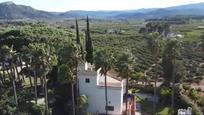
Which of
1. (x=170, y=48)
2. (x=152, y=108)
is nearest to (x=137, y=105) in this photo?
(x=152, y=108)

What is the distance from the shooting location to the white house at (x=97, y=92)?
52.9 metres

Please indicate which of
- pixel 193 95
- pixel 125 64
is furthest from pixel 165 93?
pixel 125 64

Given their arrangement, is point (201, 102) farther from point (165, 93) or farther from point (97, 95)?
point (97, 95)

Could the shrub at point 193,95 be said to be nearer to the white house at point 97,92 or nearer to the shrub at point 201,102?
the shrub at point 201,102

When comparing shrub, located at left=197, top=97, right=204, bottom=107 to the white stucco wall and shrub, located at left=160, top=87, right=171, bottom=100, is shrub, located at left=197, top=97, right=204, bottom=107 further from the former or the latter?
the white stucco wall

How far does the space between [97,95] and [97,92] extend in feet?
1.45

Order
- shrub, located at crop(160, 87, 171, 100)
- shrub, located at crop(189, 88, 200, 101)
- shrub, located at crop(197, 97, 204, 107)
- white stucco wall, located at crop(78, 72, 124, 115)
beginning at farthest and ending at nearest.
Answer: shrub, located at crop(160, 87, 171, 100)
shrub, located at crop(189, 88, 200, 101)
shrub, located at crop(197, 97, 204, 107)
white stucco wall, located at crop(78, 72, 124, 115)

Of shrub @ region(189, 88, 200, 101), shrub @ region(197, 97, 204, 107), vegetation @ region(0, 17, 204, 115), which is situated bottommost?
shrub @ region(197, 97, 204, 107)

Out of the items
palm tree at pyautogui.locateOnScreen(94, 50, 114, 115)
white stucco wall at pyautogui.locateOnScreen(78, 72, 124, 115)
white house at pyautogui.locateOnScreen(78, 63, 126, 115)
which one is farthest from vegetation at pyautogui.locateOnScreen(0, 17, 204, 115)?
white house at pyautogui.locateOnScreen(78, 63, 126, 115)

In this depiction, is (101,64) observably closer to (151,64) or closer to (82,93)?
(82,93)

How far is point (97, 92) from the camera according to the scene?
53.6 meters

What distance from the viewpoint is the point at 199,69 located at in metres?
84.6

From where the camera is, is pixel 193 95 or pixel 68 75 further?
pixel 193 95

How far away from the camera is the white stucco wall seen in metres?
52.9
